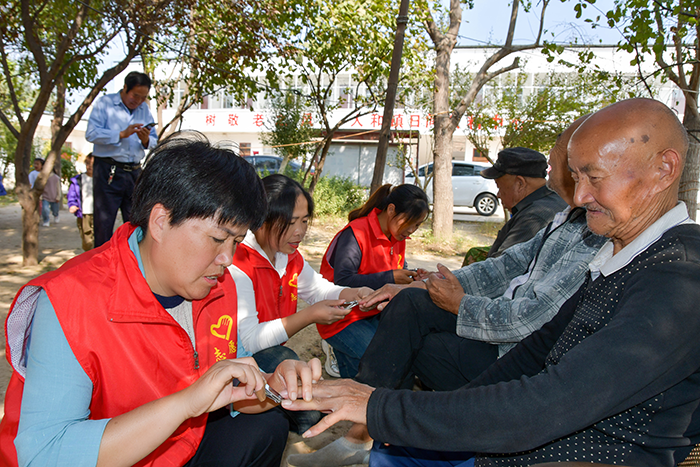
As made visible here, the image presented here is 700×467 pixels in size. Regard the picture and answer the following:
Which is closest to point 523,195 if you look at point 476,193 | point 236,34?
point 236,34

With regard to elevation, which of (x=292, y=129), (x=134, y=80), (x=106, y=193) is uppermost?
(x=292, y=129)

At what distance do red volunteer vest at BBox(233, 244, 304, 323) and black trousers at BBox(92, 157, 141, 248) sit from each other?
2.77 meters

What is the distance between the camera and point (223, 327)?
6.02 feet

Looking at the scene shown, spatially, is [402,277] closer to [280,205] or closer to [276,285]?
[276,285]

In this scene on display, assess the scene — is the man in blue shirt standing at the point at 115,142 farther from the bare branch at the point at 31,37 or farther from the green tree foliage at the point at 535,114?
the green tree foliage at the point at 535,114

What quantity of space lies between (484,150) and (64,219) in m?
10.8

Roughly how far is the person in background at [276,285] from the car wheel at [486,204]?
13906 millimetres

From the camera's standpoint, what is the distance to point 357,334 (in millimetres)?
3164

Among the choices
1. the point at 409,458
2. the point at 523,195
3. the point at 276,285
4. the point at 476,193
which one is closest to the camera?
the point at 409,458

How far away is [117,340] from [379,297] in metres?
1.72

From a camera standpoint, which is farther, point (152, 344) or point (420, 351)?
point (420, 351)

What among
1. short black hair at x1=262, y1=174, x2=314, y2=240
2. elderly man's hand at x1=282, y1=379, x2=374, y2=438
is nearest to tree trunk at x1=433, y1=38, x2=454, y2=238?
short black hair at x1=262, y1=174, x2=314, y2=240

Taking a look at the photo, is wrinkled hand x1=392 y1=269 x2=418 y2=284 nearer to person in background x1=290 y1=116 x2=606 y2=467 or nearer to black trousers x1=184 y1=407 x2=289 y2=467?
person in background x1=290 y1=116 x2=606 y2=467

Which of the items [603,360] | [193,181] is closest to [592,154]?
[603,360]
